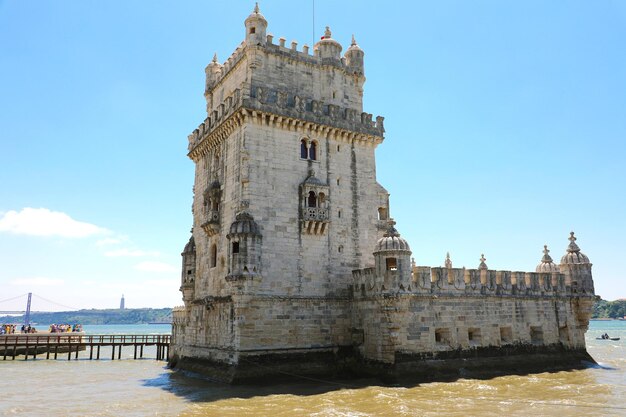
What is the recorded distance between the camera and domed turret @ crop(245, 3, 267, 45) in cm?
3035

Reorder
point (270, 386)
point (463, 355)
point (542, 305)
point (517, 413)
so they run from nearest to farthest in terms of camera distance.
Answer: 1. point (517, 413)
2. point (270, 386)
3. point (463, 355)
4. point (542, 305)

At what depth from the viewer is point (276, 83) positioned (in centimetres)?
3080

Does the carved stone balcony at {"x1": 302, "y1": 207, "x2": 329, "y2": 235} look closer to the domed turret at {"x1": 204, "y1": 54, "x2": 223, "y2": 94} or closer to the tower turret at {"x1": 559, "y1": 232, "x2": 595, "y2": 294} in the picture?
the domed turret at {"x1": 204, "y1": 54, "x2": 223, "y2": 94}

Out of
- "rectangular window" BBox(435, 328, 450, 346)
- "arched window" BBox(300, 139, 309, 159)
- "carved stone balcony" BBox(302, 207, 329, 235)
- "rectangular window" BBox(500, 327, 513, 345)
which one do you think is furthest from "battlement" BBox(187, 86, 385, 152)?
"rectangular window" BBox(500, 327, 513, 345)

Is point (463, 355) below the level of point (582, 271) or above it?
below

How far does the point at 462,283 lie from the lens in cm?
2931

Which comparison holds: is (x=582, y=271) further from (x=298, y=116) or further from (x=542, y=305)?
(x=298, y=116)

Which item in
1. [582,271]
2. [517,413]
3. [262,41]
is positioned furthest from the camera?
[582,271]

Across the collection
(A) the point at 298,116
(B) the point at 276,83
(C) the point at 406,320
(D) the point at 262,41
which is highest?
(D) the point at 262,41

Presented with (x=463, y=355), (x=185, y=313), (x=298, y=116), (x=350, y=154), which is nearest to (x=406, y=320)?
(x=463, y=355)

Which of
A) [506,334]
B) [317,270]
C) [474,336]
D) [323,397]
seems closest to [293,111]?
[317,270]

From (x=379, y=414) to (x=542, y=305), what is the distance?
18.1m

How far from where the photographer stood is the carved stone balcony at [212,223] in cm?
3023

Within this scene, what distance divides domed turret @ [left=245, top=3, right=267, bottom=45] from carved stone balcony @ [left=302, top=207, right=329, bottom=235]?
34.9 ft
